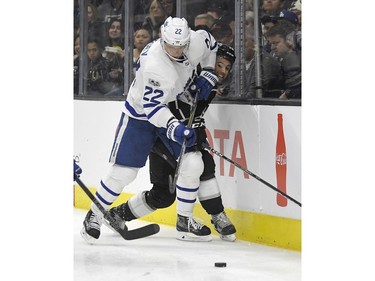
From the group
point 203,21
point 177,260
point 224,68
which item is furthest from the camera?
point 203,21

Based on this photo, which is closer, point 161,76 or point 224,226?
point 161,76

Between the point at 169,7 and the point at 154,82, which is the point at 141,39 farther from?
the point at 154,82

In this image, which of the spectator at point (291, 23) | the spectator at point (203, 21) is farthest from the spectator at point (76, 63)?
the spectator at point (291, 23)

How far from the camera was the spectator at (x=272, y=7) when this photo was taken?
14.3 ft

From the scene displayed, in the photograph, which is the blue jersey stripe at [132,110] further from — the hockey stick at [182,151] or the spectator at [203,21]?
the spectator at [203,21]

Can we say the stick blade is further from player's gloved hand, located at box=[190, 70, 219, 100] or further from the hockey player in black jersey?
player's gloved hand, located at box=[190, 70, 219, 100]

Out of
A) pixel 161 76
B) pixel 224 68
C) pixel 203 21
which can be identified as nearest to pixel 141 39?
pixel 203 21

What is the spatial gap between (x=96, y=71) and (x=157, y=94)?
5.58ft

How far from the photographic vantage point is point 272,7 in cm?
440

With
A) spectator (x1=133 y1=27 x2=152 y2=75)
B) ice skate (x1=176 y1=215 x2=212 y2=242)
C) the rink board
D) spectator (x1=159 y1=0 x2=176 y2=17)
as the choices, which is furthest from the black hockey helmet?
spectator (x1=133 y1=27 x2=152 y2=75)

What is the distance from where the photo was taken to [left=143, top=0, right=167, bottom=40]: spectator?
530cm

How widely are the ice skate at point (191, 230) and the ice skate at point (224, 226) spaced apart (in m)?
0.07

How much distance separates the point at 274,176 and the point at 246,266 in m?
0.60
